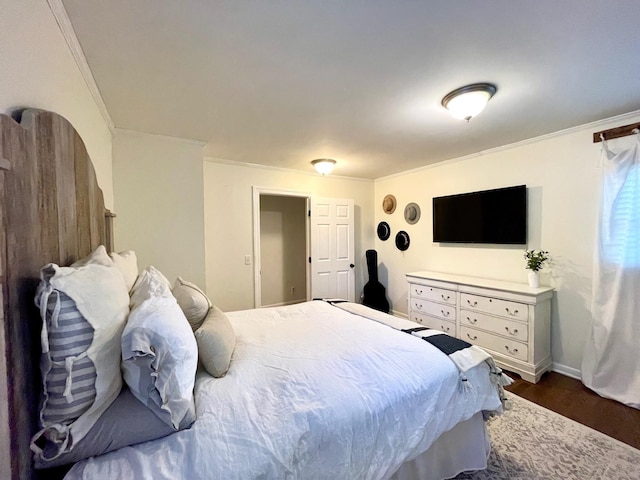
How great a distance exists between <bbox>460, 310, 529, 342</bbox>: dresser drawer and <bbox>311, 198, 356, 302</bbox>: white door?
6.29 feet

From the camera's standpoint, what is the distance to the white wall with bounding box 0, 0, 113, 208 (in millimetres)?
869

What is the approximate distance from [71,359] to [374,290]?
427 cm

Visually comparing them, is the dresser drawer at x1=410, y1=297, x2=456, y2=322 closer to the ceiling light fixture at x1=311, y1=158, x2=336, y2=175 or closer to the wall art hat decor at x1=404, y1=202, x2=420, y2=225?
the wall art hat decor at x1=404, y1=202, x2=420, y2=225

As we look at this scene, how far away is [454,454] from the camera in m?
1.56

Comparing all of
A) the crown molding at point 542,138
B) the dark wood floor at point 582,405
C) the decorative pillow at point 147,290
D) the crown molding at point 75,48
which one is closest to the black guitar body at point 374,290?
the crown molding at point 542,138

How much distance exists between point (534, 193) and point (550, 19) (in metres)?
Result: 2.11

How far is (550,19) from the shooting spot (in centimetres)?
130

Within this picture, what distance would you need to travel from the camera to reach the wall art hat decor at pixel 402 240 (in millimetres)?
4426

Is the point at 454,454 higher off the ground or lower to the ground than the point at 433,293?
lower

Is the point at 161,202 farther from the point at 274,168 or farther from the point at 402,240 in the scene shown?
the point at 402,240

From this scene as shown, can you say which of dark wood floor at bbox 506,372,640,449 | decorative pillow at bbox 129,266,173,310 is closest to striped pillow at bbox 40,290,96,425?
decorative pillow at bbox 129,266,173,310

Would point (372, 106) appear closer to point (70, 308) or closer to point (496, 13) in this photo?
point (496, 13)

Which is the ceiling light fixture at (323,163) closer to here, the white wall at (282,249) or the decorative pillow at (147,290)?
the white wall at (282,249)

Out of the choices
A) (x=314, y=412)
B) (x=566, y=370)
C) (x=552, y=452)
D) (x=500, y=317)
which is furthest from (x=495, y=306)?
(x=314, y=412)
